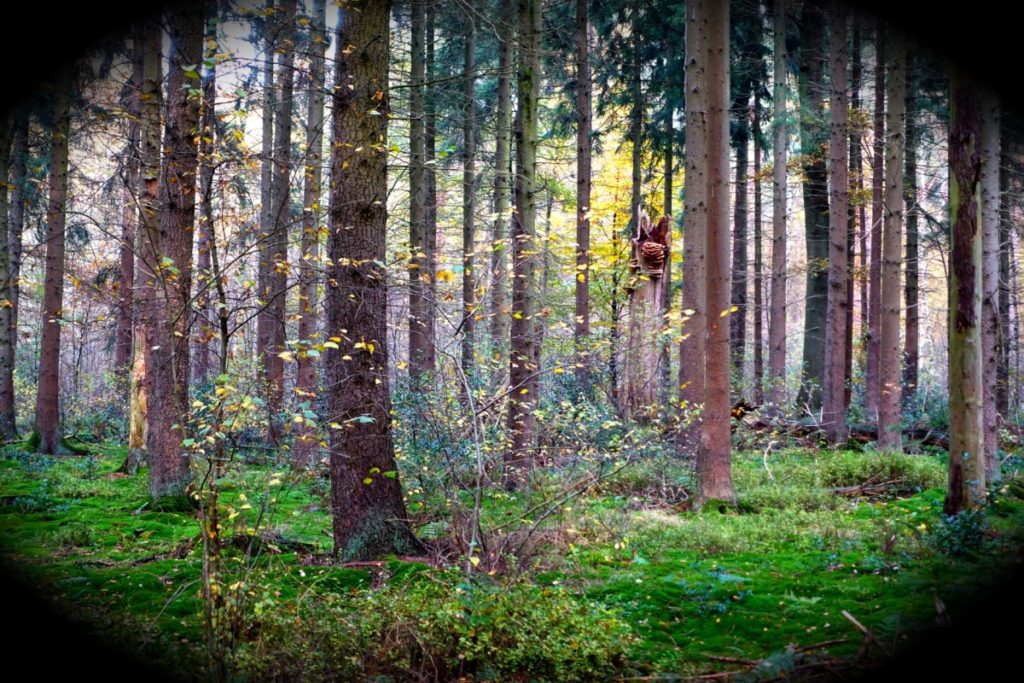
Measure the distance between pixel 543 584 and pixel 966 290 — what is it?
5.12 metres

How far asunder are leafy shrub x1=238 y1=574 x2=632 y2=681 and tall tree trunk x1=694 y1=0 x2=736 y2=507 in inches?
184

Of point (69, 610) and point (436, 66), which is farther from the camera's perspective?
point (436, 66)

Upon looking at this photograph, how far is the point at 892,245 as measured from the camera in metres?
11.5

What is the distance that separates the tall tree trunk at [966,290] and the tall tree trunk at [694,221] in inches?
123

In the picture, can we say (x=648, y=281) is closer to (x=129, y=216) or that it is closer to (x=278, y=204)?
(x=278, y=204)

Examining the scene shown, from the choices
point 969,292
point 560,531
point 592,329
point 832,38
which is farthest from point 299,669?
point 832,38

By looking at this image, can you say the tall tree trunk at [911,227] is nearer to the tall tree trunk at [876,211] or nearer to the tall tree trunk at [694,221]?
the tall tree trunk at [876,211]

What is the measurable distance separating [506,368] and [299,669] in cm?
486

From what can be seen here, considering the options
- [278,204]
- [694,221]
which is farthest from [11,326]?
[694,221]

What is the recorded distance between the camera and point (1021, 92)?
12.8 feet

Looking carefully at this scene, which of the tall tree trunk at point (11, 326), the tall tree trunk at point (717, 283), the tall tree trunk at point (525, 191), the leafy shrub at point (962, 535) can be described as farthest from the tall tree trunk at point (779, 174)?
the tall tree trunk at point (11, 326)

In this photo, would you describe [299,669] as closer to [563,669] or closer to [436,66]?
[563,669]

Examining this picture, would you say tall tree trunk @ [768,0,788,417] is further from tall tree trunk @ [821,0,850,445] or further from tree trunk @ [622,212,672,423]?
tree trunk @ [622,212,672,423]

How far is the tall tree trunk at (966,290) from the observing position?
627 cm
